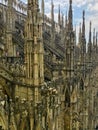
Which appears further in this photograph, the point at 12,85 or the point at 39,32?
the point at 12,85

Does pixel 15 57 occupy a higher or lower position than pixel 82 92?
higher

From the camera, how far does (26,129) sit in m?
12.3

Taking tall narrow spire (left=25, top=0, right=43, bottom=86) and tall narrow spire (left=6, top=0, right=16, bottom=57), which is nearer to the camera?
tall narrow spire (left=25, top=0, right=43, bottom=86)

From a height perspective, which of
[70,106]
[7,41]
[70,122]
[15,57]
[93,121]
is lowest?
[93,121]

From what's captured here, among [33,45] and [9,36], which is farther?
[9,36]

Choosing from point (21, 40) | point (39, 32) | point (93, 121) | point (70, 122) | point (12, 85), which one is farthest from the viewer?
point (93, 121)

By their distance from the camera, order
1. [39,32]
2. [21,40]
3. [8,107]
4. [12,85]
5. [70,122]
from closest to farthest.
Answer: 1. [8,107]
2. [39,32]
3. [12,85]
4. [70,122]
5. [21,40]

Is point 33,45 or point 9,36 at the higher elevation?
point 9,36

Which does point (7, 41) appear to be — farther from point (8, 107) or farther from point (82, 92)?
point (8, 107)

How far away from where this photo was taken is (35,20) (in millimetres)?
13039

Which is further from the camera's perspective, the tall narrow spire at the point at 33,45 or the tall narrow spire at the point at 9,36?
the tall narrow spire at the point at 9,36

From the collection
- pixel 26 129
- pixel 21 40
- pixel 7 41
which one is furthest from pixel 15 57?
pixel 26 129

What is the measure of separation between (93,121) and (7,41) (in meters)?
16.7

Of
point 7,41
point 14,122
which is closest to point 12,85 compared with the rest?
point 14,122
